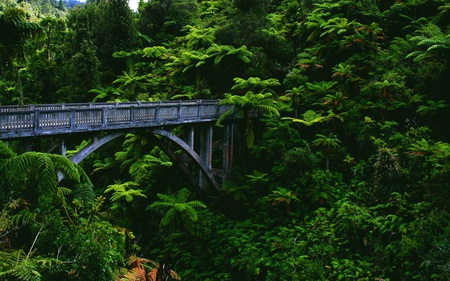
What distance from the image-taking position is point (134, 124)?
1509 centimetres

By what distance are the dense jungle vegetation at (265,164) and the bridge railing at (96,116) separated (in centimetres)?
102

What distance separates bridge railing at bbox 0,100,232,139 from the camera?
36.3 ft

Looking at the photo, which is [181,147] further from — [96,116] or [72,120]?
[72,120]

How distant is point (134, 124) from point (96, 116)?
1.88 metres

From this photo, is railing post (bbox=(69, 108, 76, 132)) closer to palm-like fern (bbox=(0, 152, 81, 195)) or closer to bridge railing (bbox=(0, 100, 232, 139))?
bridge railing (bbox=(0, 100, 232, 139))

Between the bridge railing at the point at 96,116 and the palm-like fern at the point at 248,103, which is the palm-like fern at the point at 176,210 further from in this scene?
the palm-like fern at the point at 248,103

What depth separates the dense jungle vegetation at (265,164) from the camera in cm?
761

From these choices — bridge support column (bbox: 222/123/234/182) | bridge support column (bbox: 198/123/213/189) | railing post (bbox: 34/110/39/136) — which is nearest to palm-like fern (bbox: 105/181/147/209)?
bridge support column (bbox: 198/123/213/189)

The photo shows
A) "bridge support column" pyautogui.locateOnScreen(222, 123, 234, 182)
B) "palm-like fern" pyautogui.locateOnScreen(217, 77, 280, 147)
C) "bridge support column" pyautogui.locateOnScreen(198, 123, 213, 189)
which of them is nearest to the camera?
"palm-like fern" pyautogui.locateOnScreen(217, 77, 280, 147)

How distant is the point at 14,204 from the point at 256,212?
42.5 ft

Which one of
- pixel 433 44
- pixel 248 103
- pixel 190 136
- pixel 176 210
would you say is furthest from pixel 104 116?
pixel 433 44

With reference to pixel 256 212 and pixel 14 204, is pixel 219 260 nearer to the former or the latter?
pixel 256 212

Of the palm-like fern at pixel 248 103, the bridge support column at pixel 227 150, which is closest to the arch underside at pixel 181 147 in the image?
the bridge support column at pixel 227 150

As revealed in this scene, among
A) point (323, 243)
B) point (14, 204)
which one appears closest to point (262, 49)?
point (323, 243)
